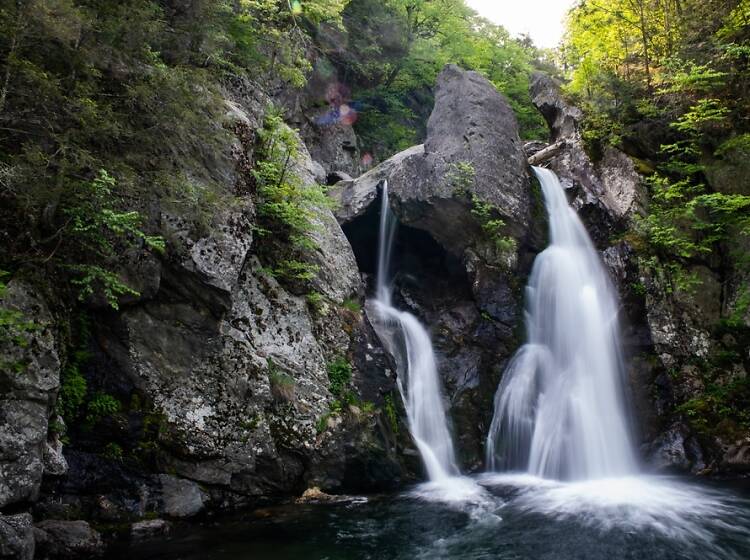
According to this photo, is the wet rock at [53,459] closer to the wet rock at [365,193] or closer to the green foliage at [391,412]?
the green foliage at [391,412]

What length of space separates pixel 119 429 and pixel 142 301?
1853mm

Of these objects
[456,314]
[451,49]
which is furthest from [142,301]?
[451,49]

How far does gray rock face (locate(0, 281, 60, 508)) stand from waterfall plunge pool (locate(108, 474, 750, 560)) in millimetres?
1614

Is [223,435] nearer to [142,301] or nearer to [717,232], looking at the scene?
[142,301]

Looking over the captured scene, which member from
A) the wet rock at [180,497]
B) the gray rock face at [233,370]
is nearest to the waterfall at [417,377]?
the gray rock face at [233,370]

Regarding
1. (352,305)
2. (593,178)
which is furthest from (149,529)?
(593,178)

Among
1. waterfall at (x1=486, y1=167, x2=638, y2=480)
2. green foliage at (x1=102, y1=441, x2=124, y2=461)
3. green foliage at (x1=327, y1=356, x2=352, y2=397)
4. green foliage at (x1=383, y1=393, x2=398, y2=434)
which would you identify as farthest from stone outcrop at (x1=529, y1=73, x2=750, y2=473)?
green foliage at (x1=102, y1=441, x2=124, y2=461)

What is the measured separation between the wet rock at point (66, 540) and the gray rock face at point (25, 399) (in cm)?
77

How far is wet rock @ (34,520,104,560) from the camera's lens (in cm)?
554

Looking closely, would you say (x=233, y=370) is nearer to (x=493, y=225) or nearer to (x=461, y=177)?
(x=493, y=225)

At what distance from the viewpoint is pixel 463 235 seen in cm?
1360

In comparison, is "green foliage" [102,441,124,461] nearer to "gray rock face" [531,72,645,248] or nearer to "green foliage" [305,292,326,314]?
"green foliage" [305,292,326,314]

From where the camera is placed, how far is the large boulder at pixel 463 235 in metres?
12.4

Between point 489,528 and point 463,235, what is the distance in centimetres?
793
